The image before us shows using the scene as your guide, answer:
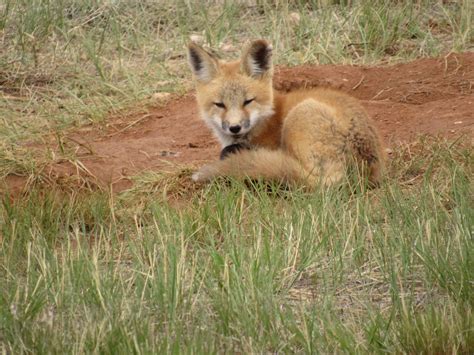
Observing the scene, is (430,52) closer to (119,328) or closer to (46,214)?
(46,214)

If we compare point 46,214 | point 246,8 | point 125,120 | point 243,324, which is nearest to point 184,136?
point 125,120

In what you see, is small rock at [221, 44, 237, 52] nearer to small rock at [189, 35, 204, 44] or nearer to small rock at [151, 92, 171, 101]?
small rock at [189, 35, 204, 44]

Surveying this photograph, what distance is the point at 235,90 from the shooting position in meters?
6.95

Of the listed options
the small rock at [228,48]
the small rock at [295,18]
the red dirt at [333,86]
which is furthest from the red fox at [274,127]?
the small rock at [295,18]

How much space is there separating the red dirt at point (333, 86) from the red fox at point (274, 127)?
1.86 feet

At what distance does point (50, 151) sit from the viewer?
23.2ft

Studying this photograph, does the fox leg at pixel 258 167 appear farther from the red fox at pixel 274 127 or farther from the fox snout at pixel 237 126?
the fox snout at pixel 237 126

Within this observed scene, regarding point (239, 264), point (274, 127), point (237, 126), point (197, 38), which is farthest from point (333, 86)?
point (239, 264)

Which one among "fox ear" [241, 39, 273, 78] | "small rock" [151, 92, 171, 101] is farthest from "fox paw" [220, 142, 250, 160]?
"small rock" [151, 92, 171, 101]

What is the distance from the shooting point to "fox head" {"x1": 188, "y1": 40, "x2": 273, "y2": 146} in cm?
688

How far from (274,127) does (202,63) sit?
75cm

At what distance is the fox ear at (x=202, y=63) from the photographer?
7062mm

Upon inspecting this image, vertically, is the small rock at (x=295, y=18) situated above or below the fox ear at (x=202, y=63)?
below

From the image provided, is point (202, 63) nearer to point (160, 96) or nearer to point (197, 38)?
point (160, 96)
